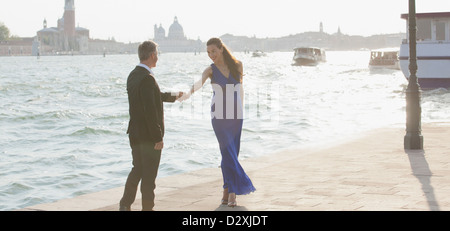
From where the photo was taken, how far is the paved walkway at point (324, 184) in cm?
709

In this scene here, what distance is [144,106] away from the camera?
611 cm

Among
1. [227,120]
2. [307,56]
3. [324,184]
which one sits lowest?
[324,184]

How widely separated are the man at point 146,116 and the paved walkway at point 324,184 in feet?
2.76

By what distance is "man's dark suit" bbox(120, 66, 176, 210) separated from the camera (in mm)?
6082

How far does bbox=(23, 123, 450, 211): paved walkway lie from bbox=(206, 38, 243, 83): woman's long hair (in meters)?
1.28

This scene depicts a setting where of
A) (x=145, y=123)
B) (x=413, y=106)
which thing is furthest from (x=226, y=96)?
(x=413, y=106)

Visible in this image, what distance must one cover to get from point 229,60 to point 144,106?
3.64ft

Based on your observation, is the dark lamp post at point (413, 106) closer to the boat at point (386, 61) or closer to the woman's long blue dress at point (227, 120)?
the woman's long blue dress at point (227, 120)

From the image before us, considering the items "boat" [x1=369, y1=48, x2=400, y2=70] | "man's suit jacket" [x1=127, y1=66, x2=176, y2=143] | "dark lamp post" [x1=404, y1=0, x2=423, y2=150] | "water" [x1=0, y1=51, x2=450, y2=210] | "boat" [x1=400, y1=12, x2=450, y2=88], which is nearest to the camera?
"man's suit jacket" [x1=127, y1=66, x2=176, y2=143]

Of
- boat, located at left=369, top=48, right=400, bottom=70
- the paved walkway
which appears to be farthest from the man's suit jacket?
boat, located at left=369, top=48, right=400, bottom=70

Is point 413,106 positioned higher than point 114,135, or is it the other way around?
point 413,106

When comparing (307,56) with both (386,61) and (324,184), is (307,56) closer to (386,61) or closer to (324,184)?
(386,61)

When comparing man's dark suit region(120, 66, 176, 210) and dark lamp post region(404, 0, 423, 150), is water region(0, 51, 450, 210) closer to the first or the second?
dark lamp post region(404, 0, 423, 150)
